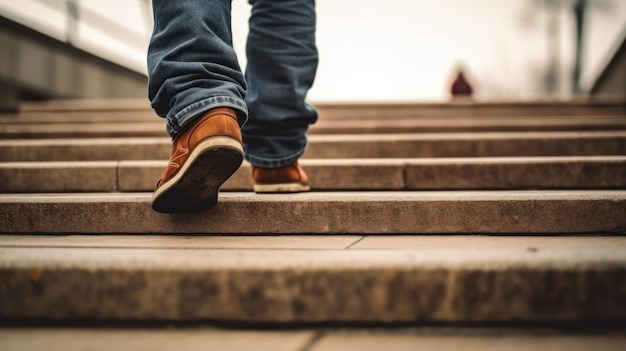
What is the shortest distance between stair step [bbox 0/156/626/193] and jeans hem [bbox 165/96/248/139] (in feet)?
3.17

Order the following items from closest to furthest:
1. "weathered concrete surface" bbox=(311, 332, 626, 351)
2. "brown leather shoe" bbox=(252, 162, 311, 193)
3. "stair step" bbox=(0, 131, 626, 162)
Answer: "weathered concrete surface" bbox=(311, 332, 626, 351) → "brown leather shoe" bbox=(252, 162, 311, 193) → "stair step" bbox=(0, 131, 626, 162)

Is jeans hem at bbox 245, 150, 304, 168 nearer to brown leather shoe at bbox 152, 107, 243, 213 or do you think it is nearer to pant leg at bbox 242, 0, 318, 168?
pant leg at bbox 242, 0, 318, 168

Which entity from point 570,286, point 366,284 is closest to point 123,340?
point 366,284

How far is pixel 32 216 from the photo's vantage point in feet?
5.74

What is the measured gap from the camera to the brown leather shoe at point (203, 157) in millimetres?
1348

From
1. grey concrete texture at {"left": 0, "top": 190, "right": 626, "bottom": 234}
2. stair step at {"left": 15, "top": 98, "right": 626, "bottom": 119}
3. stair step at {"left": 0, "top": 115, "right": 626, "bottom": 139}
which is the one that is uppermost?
stair step at {"left": 15, "top": 98, "right": 626, "bottom": 119}

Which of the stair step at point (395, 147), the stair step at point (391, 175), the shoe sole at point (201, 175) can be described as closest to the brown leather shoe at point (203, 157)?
the shoe sole at point (201, 175)

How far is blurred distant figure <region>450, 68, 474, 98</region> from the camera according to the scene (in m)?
11.0

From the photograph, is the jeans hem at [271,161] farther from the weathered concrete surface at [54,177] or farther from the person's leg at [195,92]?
the weathered concrete surface at [54,177]

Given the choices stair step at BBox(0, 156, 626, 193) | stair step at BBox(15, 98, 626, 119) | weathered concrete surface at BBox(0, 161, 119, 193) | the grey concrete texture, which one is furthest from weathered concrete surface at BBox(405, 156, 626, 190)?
stair step at BBox(15, 98, 626, 119)

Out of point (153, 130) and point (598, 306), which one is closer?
point (598, 306)

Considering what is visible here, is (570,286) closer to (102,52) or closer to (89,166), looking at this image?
(89,166)

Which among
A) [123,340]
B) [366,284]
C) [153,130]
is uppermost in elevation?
[153,130]

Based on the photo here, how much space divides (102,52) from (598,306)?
332 inches
